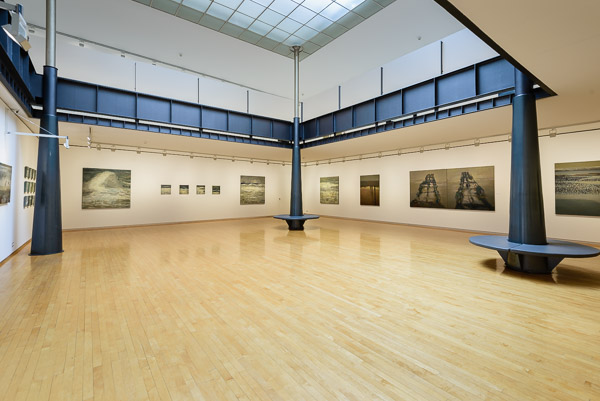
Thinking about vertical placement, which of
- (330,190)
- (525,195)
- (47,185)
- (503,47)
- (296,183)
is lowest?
(525,195)

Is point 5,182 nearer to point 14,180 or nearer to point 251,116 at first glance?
point 14,180

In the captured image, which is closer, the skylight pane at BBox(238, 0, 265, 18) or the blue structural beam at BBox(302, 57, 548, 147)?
the blue structural beam at BBox(302, 57, 548, 147)

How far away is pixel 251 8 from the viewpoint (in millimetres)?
11711

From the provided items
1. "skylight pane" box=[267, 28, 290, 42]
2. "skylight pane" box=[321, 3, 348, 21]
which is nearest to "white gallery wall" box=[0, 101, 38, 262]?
"skylight pane" box=[267, 28, 290, 42]

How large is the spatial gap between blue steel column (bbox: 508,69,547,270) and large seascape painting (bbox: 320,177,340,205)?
14077 millimetres

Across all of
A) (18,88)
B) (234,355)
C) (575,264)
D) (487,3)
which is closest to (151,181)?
(18,88)

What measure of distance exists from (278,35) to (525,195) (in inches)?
493

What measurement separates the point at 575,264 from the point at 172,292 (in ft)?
35.1

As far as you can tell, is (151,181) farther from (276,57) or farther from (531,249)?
(531,249)

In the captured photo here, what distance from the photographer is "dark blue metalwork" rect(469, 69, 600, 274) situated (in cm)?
702

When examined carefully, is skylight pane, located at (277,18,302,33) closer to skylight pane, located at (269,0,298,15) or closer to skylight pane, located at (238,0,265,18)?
skylight pane, located at (269,0,298,15)

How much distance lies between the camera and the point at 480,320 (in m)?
4.36

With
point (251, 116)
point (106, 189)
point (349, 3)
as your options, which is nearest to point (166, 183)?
point (106, 189)

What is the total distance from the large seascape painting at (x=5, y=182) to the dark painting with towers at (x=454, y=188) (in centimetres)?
1722
